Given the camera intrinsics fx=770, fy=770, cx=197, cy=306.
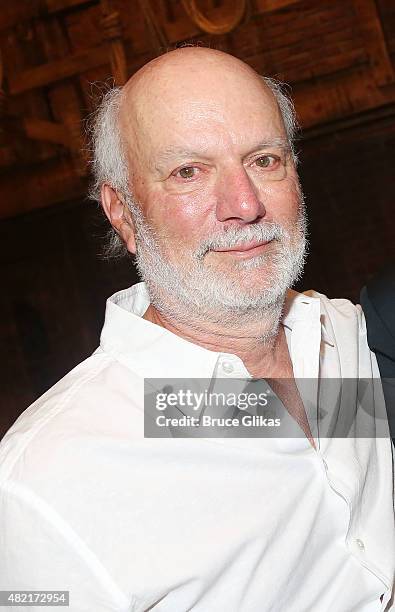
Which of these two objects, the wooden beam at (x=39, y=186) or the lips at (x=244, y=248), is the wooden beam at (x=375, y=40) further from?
the lips at (x=244, y=248)

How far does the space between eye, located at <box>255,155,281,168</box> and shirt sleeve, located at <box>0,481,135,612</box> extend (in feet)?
2.30

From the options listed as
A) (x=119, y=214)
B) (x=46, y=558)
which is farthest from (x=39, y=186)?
(x=46, y=558)

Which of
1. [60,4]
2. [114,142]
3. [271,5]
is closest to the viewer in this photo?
[114,142]

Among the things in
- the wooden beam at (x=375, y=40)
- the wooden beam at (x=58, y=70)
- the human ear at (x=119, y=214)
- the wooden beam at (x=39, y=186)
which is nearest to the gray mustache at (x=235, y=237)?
the human ear at (x=119, y=214)

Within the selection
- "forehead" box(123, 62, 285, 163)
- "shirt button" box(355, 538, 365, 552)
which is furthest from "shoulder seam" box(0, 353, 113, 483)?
"shirt button" box(355, 538, 365, 552)

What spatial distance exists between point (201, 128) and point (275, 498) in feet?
2.12

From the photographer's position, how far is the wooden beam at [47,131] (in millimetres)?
3814

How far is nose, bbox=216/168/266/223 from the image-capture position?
1.32 metres

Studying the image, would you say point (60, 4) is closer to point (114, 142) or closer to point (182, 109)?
point (114, 142)

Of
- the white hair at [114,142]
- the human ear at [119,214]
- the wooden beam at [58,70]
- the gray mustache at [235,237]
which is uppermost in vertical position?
the wooden beam at [58,70]

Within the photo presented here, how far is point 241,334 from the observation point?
1.46 metres

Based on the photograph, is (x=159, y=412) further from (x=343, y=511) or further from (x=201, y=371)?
(x=343, y=511)

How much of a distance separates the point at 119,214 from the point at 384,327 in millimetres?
586

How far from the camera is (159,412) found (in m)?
1.27
